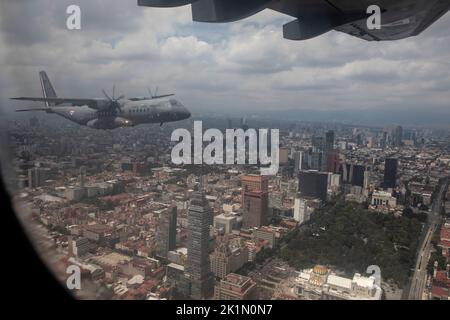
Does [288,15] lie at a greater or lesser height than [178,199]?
greater

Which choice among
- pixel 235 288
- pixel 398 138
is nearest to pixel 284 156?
pixel 398 138

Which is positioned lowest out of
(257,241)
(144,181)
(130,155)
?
(257,241)

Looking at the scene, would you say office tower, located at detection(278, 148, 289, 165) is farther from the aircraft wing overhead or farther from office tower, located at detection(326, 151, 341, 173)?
the aircraft wing overhead

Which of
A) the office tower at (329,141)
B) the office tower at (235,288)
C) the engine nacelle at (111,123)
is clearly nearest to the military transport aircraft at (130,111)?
the engine nacelle at (111,123)

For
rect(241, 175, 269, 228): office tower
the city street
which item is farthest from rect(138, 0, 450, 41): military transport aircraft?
rect(241, 175, 269, 228): office tower

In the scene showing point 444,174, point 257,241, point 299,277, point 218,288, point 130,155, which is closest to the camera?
point 218,288

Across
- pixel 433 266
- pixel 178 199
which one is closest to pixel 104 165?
pixel 178 199

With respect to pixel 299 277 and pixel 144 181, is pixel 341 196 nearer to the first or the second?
pixel 299 277
